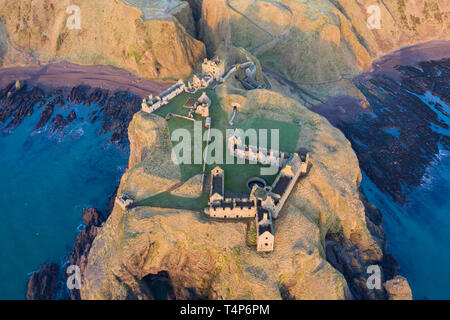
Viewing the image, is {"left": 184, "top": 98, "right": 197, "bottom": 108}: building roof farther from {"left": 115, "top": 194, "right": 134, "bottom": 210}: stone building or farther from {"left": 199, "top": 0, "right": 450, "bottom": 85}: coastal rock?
{"left": 199, "top": 0, "right": 450, "bottom": 85}: coastal rock

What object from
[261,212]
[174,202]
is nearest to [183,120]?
[174,202]

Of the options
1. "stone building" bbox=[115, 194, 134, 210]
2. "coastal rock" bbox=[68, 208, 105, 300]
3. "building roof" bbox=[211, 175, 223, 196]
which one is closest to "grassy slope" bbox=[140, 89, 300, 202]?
"building roof" bbox=[211, 175, 223, 196]

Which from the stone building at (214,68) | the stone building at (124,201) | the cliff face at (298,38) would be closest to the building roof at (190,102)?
the stone building at (214,68)

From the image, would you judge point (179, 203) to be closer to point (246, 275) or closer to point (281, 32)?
point (246, 275)

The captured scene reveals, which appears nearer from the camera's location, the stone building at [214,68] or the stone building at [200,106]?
the stone building at [200,106]

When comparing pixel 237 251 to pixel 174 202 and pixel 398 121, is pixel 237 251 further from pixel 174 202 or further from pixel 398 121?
pixel 398 121

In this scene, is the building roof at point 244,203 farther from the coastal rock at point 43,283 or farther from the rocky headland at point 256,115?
the coastal rock at point 43,283
